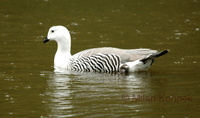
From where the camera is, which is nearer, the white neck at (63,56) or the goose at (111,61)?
the goose at (111,61)

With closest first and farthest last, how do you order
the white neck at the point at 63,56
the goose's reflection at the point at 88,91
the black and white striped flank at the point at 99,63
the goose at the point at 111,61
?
the goose's reflection at the point at 88,91 < the goose at the point at 111,61 < the black and white striped flank at the point at 99,63 < the white neck at the point at 63,56

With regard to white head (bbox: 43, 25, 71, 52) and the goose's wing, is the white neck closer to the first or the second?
white head (bbox: 43, 25, 71, 52)

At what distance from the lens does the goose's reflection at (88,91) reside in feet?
30.6

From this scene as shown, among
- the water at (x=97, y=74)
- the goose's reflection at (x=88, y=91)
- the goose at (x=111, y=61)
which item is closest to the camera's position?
the goose's reflection at (x=88, y=91)

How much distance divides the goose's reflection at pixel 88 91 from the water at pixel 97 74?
0.02m

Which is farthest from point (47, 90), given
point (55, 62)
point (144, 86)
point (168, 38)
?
point (168, 38)

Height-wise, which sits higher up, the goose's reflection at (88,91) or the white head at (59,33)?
the white head at (59,33)

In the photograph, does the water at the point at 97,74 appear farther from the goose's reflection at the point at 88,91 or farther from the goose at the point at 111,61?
the goose at the point at 111,61

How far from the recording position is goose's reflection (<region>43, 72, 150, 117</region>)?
30.6 feet

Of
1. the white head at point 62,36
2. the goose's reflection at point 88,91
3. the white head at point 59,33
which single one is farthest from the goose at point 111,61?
the white head at point 59,33

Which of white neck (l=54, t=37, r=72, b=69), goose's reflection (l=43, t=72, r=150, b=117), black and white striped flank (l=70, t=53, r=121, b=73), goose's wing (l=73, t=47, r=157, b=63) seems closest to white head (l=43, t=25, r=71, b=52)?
white neck (l=54, t=37, r=72, b=69)

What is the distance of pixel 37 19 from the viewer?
19.7 m

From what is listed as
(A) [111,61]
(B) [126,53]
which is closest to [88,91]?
(A) [111,61]

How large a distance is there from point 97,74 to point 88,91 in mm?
2047
